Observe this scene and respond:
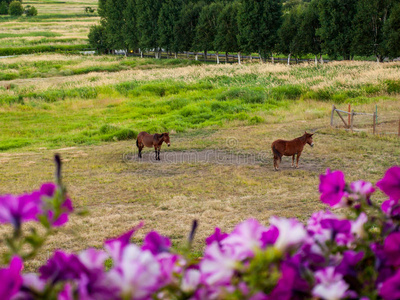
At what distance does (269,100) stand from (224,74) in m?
11.3

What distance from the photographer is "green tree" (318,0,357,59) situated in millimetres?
44750

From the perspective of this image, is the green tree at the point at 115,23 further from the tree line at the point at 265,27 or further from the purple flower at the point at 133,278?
the purple flower at the point at 133,278

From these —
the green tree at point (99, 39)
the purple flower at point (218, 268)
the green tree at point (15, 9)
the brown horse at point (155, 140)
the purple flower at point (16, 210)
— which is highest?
the green tree at point (15, 9)

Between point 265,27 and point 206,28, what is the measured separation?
31.7 feet

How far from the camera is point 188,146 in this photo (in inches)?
590

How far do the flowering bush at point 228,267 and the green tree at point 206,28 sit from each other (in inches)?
2281

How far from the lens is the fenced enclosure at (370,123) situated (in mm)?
16030

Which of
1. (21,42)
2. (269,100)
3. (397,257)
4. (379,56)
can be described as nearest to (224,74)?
(269,100)

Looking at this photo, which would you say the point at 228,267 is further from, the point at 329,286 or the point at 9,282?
the point at 9,282

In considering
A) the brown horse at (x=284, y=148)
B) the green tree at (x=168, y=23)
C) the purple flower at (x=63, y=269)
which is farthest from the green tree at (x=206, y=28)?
the purple flower at (x=63, y=269)

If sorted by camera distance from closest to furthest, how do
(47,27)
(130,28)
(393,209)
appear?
(393,209) < (130,28) < (47,27)


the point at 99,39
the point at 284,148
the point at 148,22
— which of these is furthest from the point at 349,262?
the point at 99,39

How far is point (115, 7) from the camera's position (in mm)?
74312

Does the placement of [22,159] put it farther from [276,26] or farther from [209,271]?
[276,26]
